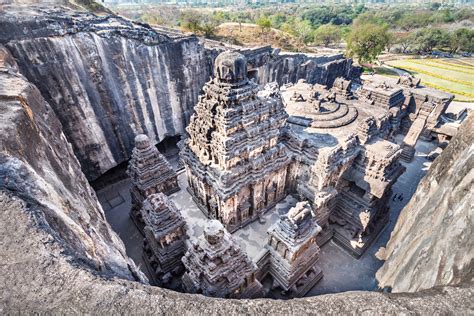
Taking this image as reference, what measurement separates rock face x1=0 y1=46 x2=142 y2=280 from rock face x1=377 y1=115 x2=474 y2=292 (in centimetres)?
690

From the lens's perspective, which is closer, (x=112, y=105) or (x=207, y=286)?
(x=207, y=286)

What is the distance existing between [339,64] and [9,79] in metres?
35.1

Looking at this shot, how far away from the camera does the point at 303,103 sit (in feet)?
60.8

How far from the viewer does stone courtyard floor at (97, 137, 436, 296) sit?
13.1m

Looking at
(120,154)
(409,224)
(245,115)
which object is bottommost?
(120,154)

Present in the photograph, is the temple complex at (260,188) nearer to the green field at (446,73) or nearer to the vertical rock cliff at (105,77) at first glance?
the vertical rock cliff at (105,77)

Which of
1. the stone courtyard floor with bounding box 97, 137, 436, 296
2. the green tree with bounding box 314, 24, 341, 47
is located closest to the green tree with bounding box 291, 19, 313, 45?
the green tree with bounding box 314, 24, 341, 47

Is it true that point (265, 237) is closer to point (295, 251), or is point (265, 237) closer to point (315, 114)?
point (295, 251)

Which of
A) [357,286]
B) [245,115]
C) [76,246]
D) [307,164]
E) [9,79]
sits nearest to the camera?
[76,246]

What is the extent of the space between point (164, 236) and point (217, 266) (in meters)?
3.82

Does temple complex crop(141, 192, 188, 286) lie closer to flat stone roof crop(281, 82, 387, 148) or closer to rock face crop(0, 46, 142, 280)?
rock face crop(0, 46, 142, 280)

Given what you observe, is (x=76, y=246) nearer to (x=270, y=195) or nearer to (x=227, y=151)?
(x=227, y=151)

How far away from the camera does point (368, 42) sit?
4291 centimetres

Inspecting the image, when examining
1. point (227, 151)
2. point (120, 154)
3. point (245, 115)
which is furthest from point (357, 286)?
point (120, 154)
